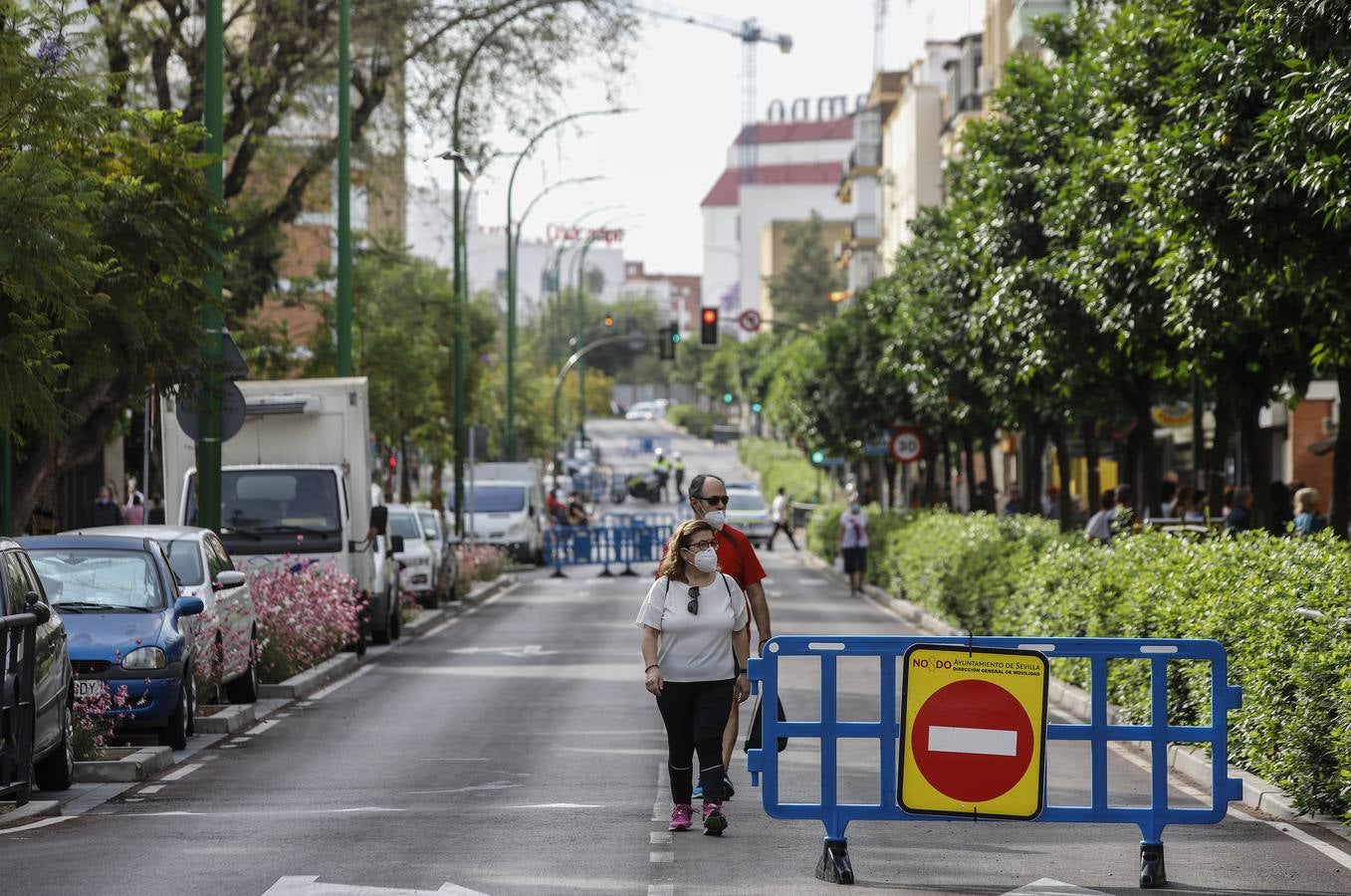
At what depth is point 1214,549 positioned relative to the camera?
16.1 m

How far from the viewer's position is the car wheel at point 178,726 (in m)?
15.4

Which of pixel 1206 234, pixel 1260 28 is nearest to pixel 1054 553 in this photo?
pixel 1206 234

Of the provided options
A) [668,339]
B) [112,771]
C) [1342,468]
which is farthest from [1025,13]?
[112,771]

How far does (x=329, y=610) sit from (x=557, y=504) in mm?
49830

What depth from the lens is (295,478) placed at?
82.5 ft

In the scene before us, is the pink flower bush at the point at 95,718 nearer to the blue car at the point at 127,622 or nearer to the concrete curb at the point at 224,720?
the blue car at the point at 127,622

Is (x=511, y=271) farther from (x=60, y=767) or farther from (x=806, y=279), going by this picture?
(x=806, y=279)

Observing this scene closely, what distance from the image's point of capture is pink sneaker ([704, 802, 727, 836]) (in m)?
10.8

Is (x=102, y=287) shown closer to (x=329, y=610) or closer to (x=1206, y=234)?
(x=329, y=610)

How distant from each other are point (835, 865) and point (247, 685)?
34.1 ft

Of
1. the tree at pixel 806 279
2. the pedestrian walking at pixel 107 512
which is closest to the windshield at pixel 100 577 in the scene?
the pedestrian walking at pixel 107 512

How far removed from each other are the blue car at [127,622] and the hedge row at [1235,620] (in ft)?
21.5

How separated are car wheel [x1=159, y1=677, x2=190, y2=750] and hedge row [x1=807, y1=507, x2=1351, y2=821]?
6503 mm

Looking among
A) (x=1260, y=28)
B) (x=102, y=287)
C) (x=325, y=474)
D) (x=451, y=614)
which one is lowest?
(x=451, y=614)
